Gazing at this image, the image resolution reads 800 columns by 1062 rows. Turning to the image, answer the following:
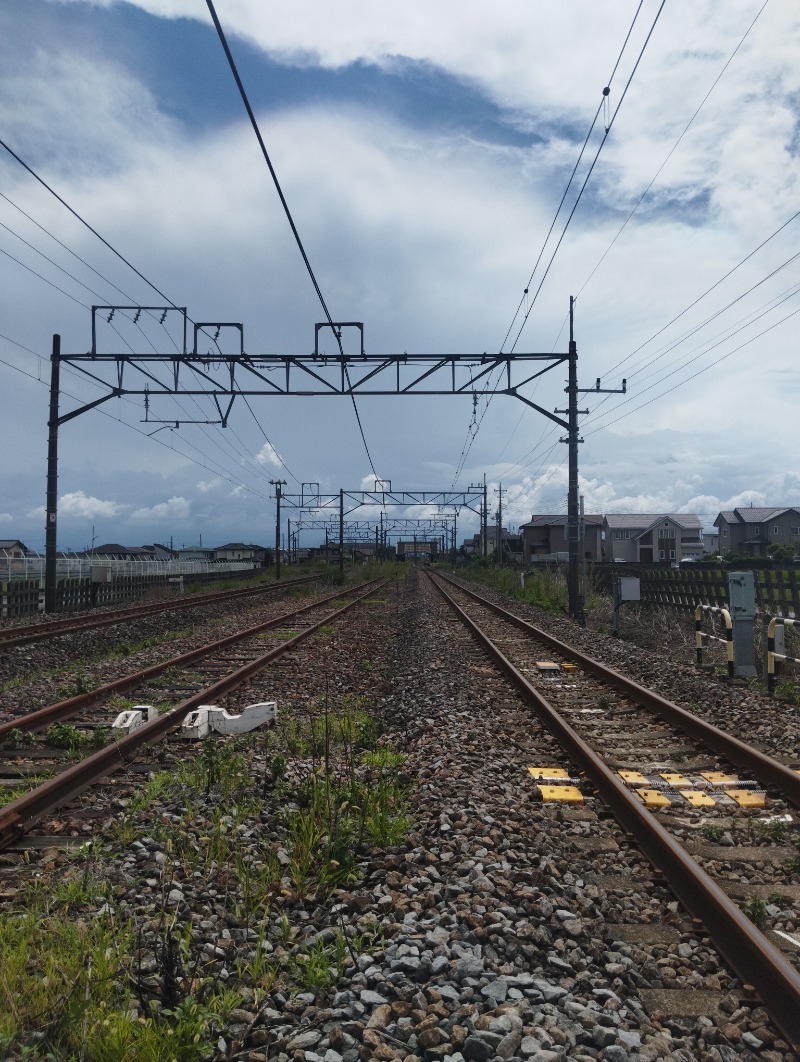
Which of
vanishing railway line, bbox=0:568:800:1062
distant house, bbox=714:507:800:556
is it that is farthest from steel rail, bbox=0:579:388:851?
distant house, bbox=714:507:800:556

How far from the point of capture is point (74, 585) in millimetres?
28094

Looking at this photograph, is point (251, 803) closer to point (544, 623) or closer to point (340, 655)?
point (340, 655)

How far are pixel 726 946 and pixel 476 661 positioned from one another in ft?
33.3

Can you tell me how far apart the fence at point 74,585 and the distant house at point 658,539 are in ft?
183

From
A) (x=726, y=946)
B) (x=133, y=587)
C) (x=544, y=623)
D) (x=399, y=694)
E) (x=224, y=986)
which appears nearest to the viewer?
(x=224, y=986)

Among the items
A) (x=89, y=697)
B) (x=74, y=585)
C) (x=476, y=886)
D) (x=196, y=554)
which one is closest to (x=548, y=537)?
(x=196, y=554)

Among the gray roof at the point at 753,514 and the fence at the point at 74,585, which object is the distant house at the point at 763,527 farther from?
the fence at the point at 74,585

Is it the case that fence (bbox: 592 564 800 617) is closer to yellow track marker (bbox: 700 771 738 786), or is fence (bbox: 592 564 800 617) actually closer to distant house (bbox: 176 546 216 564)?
yellow track marker (bbox: 700 771 738 786)

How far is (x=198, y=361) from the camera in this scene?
67.4 feet

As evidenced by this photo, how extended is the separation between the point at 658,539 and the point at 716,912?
290 feet

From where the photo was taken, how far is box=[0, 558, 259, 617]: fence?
2489cm

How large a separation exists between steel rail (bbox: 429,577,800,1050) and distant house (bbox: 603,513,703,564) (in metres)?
83.7

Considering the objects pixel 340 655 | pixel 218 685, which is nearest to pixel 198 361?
pixel 340 655

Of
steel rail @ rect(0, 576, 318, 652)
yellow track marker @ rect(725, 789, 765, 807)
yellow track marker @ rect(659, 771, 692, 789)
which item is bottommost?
yellow track marker @ rect(659, 771, 692, 789)
